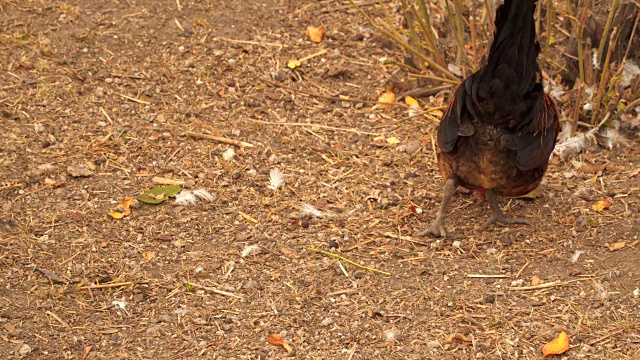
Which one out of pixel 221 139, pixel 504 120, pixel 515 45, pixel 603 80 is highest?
pixel 515 45

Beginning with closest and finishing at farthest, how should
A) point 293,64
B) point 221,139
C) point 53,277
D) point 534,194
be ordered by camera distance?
point 53,277
point 534,194
point 221,139
point 293,64

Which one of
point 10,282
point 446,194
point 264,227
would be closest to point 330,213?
point 264,227

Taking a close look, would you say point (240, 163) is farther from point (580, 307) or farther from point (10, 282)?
point (580, 307)

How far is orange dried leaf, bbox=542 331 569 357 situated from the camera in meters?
4.05

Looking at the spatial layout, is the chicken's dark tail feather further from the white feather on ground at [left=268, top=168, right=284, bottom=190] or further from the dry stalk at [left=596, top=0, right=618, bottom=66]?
the white feather on ground at [left=268, top=168, right=284, bottom=190]

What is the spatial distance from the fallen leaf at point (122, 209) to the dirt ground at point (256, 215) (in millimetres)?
77

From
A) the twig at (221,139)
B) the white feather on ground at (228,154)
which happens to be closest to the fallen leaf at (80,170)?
the twig at (221,139)

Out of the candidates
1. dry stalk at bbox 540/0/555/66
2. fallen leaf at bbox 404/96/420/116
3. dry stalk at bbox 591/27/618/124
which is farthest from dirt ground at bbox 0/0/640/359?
dry stalk at bbox 540/0/555/66

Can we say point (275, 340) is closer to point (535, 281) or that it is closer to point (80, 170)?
point (535, 281)

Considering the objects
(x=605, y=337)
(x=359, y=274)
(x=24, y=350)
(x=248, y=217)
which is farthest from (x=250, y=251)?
(x=605, y=337)

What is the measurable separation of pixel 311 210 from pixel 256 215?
1.27ft

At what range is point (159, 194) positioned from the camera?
5.20m

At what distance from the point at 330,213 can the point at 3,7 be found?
12.8 ft

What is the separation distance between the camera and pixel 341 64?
22.0 feet
